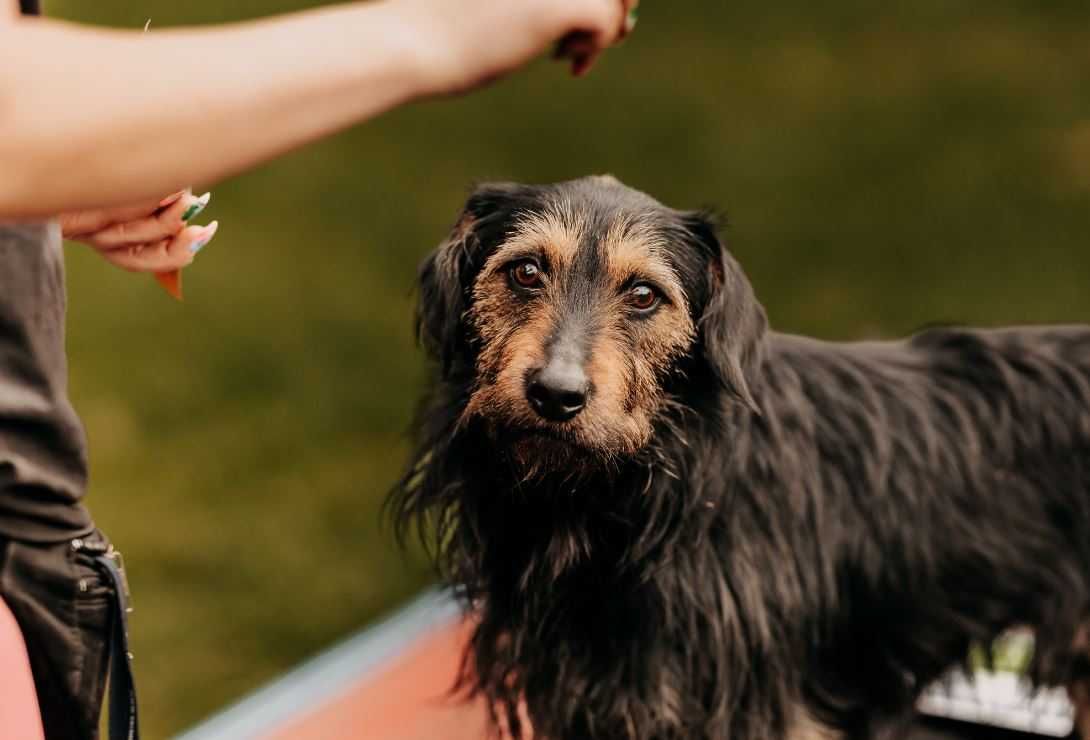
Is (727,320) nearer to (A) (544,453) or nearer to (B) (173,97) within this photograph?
(A) (544,453)

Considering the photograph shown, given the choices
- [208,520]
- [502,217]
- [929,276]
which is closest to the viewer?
[502,217]

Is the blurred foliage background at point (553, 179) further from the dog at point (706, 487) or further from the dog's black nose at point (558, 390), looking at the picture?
the dog's black nose at point (558, 390)

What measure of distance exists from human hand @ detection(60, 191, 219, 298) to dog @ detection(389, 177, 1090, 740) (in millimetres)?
393

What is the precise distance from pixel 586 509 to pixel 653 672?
24cm

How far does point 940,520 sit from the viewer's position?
77.9 inches

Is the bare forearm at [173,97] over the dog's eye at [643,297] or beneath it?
over

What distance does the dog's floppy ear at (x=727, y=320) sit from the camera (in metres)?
1.63

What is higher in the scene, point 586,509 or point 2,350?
point 2,350

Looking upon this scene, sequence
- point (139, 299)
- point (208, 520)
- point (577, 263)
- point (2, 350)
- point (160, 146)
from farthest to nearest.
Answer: point (139, 299) < point (208, 520) < point (577, 263) < point (2, 350) < point (160, 146)

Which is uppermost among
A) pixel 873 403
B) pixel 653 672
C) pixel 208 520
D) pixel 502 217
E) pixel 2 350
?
pixel 502 217

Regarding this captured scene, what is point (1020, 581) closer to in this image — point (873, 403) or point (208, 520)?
point (873, 403)

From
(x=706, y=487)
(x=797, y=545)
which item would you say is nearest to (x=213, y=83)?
(x=706, y=487)

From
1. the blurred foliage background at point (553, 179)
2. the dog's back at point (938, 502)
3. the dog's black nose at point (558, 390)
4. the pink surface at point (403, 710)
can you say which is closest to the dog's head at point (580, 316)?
the dog's black nose at point (558, 390)

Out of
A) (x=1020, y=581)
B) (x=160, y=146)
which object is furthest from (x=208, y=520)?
(x=160, y=146)
